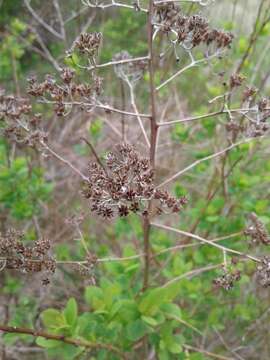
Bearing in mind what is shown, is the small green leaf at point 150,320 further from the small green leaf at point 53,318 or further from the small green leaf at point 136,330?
the small green leaf at point 53,318

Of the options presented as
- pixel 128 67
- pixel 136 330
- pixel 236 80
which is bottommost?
pixel 136 330

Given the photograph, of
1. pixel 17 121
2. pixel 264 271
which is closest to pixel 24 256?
pixel 17 121

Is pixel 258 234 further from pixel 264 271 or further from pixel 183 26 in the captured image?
pixel 183 26

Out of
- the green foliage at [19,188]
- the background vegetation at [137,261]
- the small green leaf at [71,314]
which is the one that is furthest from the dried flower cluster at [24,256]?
the green foliage at [19,188]

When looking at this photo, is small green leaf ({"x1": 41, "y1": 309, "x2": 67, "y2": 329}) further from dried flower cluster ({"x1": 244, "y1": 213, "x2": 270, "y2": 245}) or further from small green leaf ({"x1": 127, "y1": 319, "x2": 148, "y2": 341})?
dried flower cluster ({"x1": 244, "y1": 213, "x2": 270, "y2": 245})

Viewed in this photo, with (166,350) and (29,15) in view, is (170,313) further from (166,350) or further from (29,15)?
(29,15)

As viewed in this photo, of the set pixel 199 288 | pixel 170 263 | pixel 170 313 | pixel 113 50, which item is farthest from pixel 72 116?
pixel 170 313

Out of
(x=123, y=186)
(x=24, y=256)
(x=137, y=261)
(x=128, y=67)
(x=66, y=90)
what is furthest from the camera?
(x=137, y=261)
